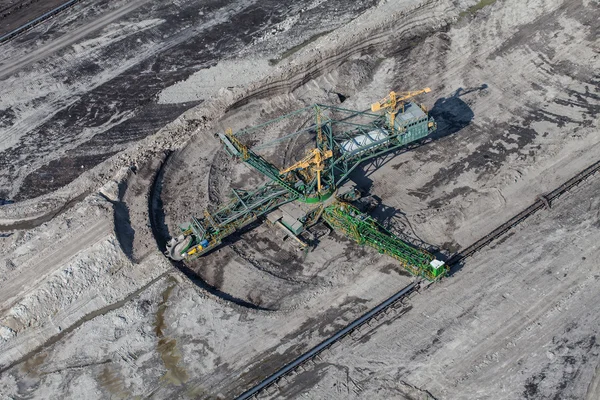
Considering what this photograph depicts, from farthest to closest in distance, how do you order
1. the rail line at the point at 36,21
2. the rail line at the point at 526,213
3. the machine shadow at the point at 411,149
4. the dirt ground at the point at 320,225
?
1. the rail line at the point at 36,21
2. the machine shadow at the point at 411,149
3. the rail line at the point at 526,213
4. the dirt ground at the point at 320,225

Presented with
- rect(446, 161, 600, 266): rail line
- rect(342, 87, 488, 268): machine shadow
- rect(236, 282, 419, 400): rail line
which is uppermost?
rect(342, 87, 488, 268): machine shadow

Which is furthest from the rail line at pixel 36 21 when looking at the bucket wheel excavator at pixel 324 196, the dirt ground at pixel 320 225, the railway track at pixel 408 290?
the railway track at pixel 408 290

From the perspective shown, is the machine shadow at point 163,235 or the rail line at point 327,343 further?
the machine shadow at point 163,235

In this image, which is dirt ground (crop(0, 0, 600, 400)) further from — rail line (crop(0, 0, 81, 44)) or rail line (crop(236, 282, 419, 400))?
rail line (crop(0, 0, 81, 44))

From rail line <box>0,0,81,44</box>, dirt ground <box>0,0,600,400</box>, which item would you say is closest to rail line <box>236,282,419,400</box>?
dirt ground <box>0,0,600,400</box>

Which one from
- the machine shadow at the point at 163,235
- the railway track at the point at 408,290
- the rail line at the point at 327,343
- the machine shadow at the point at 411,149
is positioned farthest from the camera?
the machine shadow at the point at 411,149

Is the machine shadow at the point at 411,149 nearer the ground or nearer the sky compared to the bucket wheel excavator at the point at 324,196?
nearer the ground

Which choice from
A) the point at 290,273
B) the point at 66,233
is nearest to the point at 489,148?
the point at 290,273

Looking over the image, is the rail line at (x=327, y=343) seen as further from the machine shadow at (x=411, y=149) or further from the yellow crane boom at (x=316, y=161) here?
the yellow crane boom at (x=316, y=161)
